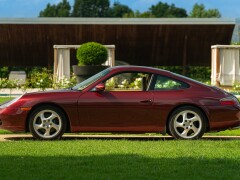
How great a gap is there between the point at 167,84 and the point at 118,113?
93cm

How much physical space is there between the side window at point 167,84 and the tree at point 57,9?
98519 mm

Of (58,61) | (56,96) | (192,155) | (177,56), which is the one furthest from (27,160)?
(177,56)

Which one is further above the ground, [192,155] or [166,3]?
[166,3]

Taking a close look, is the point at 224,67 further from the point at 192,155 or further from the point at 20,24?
the point at 192,155

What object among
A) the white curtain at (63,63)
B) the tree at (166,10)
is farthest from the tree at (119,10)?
the white curtain at (63,63)

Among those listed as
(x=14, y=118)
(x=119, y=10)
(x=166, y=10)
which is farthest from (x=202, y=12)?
(x=14, y=118)

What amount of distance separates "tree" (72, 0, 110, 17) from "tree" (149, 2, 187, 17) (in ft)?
24.9

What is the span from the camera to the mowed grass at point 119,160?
6.38 metres

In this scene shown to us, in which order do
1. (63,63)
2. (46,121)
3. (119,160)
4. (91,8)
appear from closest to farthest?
(119,160) < (46,121) < (63,63) < (91,8)

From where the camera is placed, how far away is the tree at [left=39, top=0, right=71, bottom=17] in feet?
358

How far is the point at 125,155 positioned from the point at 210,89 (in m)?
2.98

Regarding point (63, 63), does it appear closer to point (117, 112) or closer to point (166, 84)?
point (166, 84)

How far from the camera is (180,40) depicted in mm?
34469

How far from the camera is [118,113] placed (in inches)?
396
